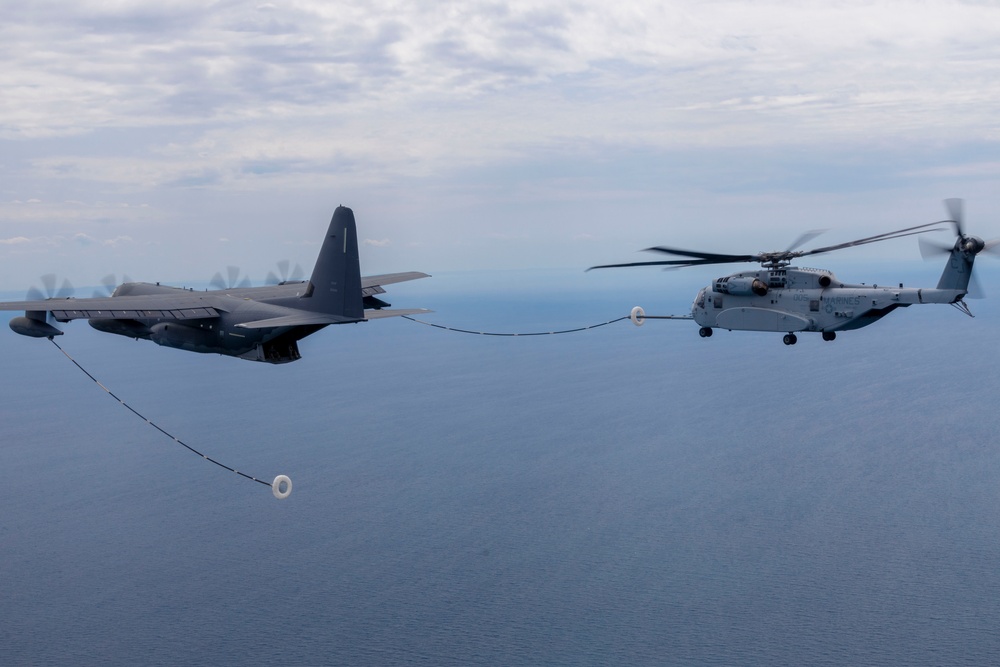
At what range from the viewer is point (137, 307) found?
45.9 m

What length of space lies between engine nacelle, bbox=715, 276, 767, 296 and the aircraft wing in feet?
92.7

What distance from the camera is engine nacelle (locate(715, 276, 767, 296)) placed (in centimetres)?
4794

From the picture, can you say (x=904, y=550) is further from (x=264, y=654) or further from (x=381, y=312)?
(x=381, y=312)

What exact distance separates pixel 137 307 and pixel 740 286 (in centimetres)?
3383

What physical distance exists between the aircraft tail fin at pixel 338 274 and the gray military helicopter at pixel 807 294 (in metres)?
14.6

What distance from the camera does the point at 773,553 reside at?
198125 millimetres

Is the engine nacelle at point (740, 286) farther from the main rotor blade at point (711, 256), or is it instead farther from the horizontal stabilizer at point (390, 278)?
the horizontal stabilizer at point (390, 278)

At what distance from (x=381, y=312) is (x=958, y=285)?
30697mm

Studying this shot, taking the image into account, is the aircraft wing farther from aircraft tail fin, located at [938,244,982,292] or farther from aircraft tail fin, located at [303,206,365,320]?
aircraft tail fin, located at [938,244,982,292]

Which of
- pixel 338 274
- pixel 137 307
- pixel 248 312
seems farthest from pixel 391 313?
pixel 137 307

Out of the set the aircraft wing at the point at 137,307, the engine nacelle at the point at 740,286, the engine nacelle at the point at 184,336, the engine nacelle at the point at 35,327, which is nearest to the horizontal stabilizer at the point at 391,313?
the aircraft wing at the point at 137,307

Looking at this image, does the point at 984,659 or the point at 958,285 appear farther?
the point at 984,659

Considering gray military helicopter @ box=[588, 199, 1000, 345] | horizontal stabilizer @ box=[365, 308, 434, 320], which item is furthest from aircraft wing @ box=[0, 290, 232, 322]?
gray military helicopter @ box=[588, 199, 1000, 345]

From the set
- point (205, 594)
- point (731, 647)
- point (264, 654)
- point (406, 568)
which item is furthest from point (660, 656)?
point (205, 594)
